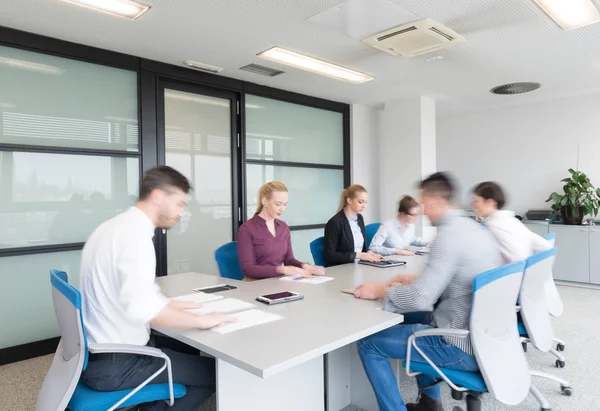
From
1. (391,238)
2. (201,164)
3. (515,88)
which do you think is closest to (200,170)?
(201,164)

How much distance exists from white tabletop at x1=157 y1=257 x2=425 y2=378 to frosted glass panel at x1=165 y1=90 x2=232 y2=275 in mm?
2161

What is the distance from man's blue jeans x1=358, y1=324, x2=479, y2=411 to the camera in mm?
2027

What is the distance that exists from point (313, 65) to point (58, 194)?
3.03m

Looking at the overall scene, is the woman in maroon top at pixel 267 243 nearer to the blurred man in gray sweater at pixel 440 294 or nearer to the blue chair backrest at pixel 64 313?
the blurred man in gray sweater at pixel 440 294

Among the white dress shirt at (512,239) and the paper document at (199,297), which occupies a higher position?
the white dress shirt at (512,239)

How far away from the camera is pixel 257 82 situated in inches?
221

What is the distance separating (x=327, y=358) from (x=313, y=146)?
4.32 m

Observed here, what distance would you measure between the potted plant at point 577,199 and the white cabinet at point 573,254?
0.18 metres

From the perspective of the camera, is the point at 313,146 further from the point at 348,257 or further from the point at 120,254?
the point at 120,254

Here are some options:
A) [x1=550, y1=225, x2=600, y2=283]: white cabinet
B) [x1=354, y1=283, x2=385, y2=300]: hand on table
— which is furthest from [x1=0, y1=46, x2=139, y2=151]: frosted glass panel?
[x1=550, y1=225, x2=600, y2=283]: white cabinet

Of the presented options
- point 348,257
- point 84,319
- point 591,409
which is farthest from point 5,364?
point 591,409

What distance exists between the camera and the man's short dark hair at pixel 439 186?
85.0 inches

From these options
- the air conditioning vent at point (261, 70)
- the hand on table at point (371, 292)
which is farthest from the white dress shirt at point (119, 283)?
the air conditioning vent at point (261, 70)

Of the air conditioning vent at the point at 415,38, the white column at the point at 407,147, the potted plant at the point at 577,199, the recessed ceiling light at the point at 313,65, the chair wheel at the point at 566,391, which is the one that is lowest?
the chair wheel at the point at 566,391
